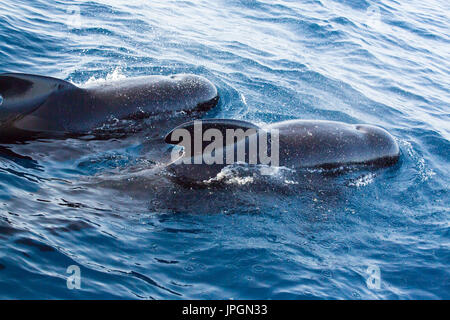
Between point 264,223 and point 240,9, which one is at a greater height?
point 240,9

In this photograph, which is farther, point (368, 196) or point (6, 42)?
point (6, 42)

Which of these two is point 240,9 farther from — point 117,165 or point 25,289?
point 25,289

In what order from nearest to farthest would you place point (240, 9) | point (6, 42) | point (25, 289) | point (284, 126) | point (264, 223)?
point (25, 289)
point (264, 223)
point (284, 126)
point (6, 42)
point (240, 9)

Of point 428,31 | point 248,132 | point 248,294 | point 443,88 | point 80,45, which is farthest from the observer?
point 428,31

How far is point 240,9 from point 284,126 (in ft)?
46.1

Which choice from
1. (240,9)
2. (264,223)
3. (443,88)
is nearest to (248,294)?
(264,223)

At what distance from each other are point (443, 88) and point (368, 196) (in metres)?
10.9

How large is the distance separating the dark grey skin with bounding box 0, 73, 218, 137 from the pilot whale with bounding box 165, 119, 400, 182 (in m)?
1.95

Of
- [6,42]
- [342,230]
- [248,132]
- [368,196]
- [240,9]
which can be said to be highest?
[240,9]

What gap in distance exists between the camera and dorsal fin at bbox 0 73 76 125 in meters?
9.45

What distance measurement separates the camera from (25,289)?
618 centimetres
